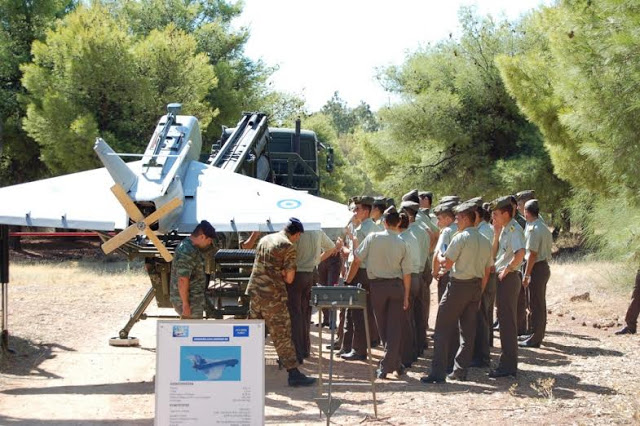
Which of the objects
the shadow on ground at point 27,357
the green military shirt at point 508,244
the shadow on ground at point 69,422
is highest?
the green military shirt at point 508,244

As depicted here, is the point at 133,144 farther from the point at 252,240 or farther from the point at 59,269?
the point at 252,240

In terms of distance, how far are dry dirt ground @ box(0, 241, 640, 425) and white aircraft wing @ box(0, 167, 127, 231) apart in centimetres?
186

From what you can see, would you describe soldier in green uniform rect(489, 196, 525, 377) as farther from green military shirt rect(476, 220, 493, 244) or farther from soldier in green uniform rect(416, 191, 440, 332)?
soldier in green uniform rect(416, 191, 440, 332)

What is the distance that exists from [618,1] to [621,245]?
4498 mm

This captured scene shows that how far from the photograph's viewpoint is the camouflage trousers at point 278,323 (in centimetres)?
1059

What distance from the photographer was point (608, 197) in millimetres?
16844

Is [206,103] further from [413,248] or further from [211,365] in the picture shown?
[211,365]

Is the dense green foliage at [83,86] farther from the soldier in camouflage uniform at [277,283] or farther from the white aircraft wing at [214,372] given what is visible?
the white aircraft wing at [214,372]

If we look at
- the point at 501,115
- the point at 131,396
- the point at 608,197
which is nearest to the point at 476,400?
the point at 131,396

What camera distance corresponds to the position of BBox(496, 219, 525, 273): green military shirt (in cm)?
1137

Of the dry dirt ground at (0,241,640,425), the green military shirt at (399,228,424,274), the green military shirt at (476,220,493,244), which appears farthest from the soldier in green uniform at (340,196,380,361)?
the green military shirt at (476,220,493,244)

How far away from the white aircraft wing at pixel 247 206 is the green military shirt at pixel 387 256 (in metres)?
0.56

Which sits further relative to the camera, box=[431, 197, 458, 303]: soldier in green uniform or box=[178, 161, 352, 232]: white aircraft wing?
box=[178, 161, 352, 232]: white aircraft wing

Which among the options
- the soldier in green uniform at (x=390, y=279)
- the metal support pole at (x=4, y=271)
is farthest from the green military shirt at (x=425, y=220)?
the metal support pole at (x=4, y=271)
